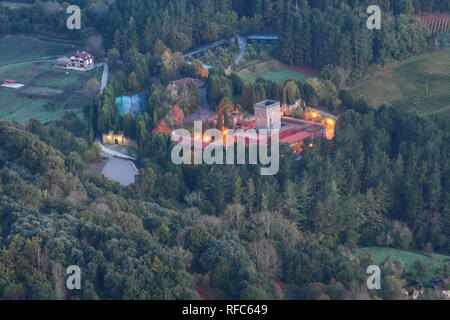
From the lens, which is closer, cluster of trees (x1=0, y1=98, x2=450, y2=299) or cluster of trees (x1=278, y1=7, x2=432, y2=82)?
cluster of trees (x1=0, y1=98, x2=450, y2=299)

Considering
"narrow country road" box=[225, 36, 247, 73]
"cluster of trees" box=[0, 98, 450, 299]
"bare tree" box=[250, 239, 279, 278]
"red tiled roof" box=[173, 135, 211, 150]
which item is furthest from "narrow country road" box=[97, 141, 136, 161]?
"bare tree" box=[250, 239, 279, 278]

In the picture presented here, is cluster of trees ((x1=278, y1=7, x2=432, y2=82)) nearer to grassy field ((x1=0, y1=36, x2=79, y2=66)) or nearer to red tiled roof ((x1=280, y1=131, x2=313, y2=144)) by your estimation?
red tiled roof ((x1=280, y1=131, x2=313, y2=144))

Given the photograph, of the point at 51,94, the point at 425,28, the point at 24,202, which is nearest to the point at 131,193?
the point at 24,202

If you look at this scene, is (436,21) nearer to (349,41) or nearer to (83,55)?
(349,41)

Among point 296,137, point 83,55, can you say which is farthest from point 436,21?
point 83,55

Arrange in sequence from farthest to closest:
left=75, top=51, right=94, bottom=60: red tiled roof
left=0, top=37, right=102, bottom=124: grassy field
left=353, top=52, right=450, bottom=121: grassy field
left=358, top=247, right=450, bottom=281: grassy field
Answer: left=75, top=51, right=94, bottom=60: red tiled roof → left=0, top=37, right=102, bottom=124: grassy field → left=353, top=52, right=450, bottom=121: grassy field → left=358, top=247, right=450, bottom=281: grassy field

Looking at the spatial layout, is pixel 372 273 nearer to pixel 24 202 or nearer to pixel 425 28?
pixel 24 202

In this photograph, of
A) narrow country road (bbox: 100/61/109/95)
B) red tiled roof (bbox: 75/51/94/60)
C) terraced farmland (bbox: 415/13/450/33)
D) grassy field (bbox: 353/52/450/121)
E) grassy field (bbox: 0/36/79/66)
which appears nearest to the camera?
grassy field (bbox: 353/52/450/121)
